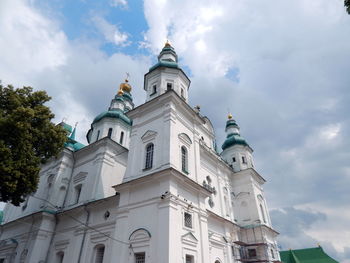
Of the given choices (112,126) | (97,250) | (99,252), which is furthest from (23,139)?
(112,126)

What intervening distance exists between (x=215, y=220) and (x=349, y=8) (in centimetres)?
1497

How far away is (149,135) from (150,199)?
14.3ft

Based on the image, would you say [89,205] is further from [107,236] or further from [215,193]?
[215,193]

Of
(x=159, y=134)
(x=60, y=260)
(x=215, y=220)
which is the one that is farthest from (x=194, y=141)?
(x=60, y=260)

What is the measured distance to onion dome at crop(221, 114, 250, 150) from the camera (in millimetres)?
28219

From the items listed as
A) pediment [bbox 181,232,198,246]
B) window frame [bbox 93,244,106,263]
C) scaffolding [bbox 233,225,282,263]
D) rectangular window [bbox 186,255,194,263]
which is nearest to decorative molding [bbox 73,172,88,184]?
window frame [bbox 93,244,106,263]

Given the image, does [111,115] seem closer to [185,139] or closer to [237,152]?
[185,139]

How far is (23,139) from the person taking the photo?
11.5 meters

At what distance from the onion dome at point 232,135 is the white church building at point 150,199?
148cm

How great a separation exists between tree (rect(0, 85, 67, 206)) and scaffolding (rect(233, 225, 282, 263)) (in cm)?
1505

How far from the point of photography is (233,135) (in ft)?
96.7

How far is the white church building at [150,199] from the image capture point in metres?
12.7

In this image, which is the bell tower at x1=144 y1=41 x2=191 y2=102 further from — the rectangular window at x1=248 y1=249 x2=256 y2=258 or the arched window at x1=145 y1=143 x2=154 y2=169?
the rectangular window at x1=248 y1=249 x2=256 y2=258

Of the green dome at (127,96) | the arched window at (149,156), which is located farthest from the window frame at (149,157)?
the green dome at (127,96)
